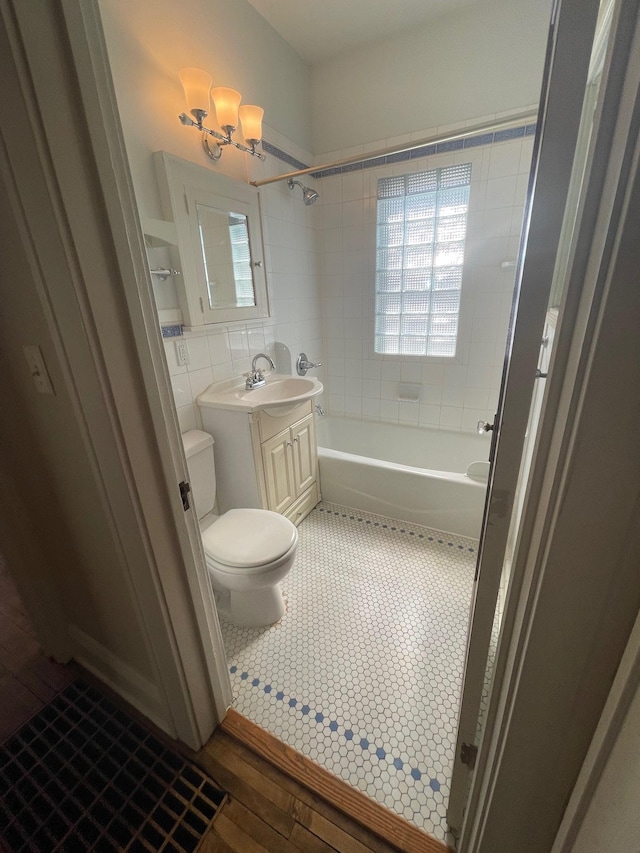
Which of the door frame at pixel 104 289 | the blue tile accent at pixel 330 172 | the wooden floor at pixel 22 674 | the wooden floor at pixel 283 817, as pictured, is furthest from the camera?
the blue tile accent at pixel 330 172

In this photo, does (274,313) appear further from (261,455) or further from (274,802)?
(274,802)

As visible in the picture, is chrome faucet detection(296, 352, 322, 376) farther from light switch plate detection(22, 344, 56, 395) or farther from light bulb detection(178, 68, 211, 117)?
light switch plate detection(22, 344, 56, 395)

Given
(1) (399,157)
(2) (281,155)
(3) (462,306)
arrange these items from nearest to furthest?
(2) (281,155) < (1) (399,157) < (3) (462,306)

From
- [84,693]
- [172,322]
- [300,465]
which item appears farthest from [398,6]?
[84,693]

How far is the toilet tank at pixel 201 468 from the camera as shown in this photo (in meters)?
1.57

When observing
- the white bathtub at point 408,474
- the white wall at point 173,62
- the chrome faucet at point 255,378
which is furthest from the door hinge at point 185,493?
the white bathtub at point 408,474

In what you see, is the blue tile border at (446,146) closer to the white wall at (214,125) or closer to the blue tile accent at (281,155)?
the blue tile accent at (281,155)

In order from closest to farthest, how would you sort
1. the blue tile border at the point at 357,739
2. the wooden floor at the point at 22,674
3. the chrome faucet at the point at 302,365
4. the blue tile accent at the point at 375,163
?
the blue tile border at the point at 357,739
the wooden floor at the point at 22,674
the blue tile accent at the point at 375,163
the chrome faucet at the point at 302,365

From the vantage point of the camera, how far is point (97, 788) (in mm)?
994

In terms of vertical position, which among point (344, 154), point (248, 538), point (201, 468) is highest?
point (344, 154)

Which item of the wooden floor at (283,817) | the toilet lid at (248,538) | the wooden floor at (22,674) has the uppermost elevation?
the toilet lid at (248,538)

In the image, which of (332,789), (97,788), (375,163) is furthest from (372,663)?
(375,163)

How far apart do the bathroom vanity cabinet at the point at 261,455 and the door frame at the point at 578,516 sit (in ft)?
4.26

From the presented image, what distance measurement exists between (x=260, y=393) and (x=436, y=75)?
7.12 feet
